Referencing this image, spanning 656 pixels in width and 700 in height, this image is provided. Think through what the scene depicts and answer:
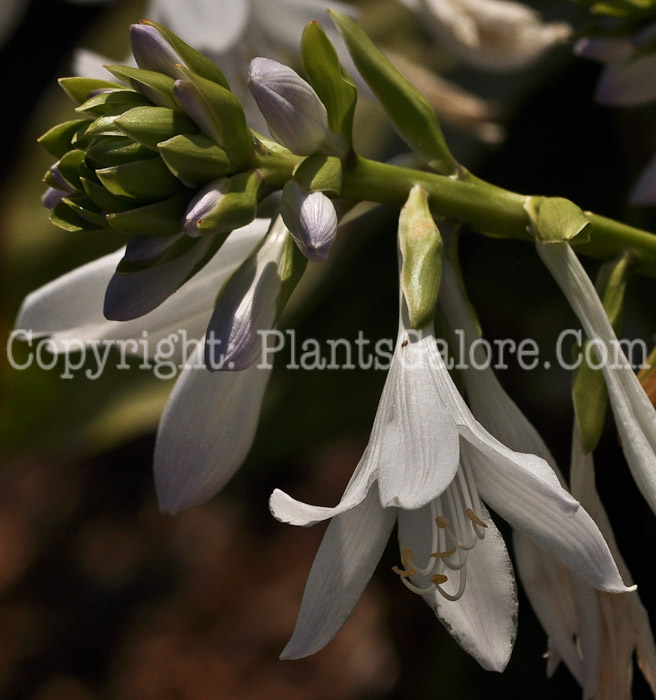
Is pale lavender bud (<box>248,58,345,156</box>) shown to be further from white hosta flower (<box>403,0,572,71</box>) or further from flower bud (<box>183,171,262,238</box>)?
white hosta flower (<box>403,0,572,71</box>)

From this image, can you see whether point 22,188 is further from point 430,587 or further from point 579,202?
point 430,587

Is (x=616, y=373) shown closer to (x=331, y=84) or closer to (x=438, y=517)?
(x=438, y=517)

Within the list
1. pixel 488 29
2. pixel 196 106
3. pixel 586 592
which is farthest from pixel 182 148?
pixel 488 29

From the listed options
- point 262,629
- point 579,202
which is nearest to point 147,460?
point 262,629

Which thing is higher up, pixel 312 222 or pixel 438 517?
pixel 312 222

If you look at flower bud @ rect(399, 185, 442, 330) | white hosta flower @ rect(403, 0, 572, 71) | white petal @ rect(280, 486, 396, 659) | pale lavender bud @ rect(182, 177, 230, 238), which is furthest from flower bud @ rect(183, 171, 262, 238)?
white hosta flower @ rect(403, 0, 572, 71)

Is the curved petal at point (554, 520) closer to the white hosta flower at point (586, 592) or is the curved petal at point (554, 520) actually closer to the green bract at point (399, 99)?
the white hosta flower at point (586, 592)

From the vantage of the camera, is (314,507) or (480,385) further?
(480,385)
